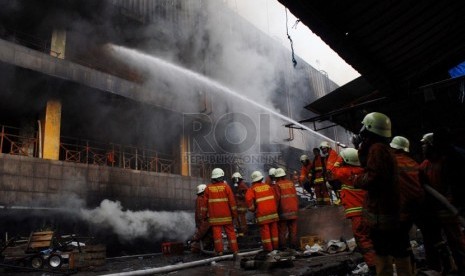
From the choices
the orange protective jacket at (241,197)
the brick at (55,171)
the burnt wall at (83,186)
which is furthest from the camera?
the brick at (55,171)

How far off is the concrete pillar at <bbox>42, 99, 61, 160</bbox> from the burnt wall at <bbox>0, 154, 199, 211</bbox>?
3.75 feet

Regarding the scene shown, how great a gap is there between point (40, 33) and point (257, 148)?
13925 mm

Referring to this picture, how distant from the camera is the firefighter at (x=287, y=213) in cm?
731

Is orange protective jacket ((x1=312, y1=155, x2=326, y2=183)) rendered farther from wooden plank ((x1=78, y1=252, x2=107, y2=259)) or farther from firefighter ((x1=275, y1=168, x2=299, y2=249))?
wooden plank ((x1=78, y1=252, x2=107, y2=259))

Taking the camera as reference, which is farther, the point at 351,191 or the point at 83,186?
the point at 83,186

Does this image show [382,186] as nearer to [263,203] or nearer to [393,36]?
[393,36]

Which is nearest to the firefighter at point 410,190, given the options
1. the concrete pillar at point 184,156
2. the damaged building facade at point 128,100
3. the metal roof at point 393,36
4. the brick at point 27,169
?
the metal roof at point 393,36

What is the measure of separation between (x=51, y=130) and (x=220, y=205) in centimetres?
849

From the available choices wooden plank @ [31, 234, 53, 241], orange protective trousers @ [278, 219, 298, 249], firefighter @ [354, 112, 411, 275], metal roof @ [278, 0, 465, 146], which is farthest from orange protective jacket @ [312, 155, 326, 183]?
wooden plank @ [31, 234, 53, 241]

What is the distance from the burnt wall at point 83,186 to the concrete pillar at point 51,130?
114cm

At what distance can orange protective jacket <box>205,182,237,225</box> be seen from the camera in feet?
22.9

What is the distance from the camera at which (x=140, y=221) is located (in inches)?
503

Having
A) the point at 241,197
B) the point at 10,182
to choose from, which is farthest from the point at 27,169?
the point at 241,197

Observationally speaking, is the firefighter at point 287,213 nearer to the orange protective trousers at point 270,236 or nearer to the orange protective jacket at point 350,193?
the orange protective trousers at point 270,236
